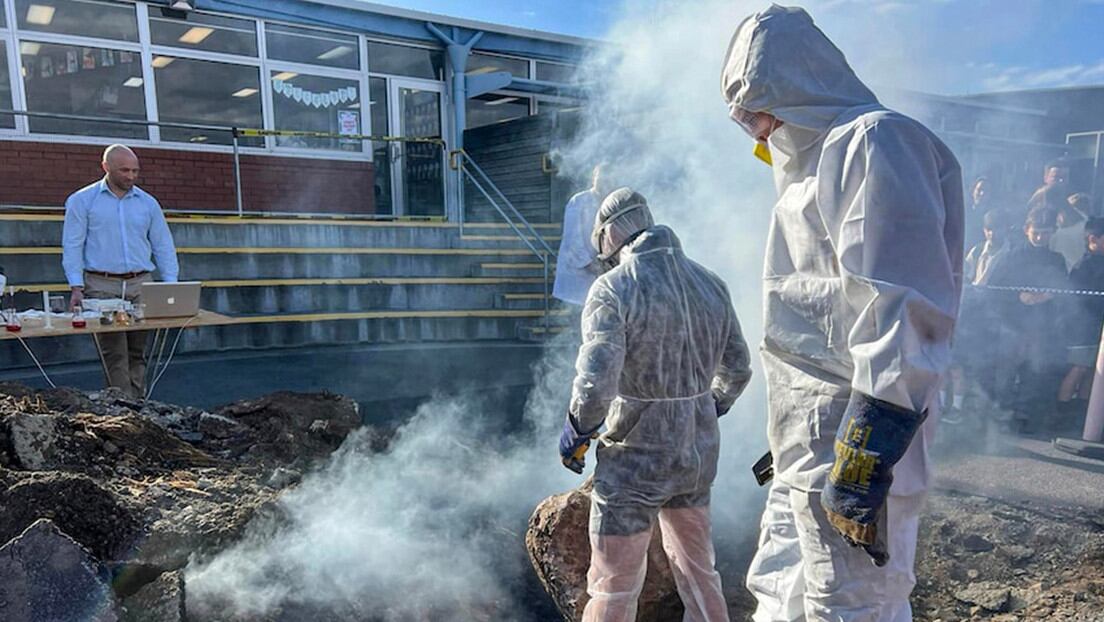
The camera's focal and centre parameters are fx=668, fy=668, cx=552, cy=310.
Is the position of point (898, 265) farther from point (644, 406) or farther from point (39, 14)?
point (39, 14)

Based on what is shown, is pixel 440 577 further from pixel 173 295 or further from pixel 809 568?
pixel 173 295

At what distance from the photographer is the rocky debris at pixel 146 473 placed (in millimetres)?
3025

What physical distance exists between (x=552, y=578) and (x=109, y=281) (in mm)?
4622

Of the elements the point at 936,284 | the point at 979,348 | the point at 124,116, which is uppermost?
the point at 124,116

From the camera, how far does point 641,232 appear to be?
2633mm

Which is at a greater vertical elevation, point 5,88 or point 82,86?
point 82,86

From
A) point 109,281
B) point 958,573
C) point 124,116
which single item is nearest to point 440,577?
point 958,573

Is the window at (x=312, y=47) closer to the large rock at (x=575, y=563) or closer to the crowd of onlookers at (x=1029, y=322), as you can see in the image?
the crowd of onlookers at (x=1029, y=322)

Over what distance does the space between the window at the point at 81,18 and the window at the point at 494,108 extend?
5.57m

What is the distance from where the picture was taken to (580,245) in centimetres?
516

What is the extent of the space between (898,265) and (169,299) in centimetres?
525

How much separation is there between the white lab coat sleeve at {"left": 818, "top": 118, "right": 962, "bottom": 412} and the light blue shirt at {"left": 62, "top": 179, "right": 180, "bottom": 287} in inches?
224

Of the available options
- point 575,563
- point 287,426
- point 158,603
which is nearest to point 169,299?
point 287,426

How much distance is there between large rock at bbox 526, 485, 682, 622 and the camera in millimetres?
3135
